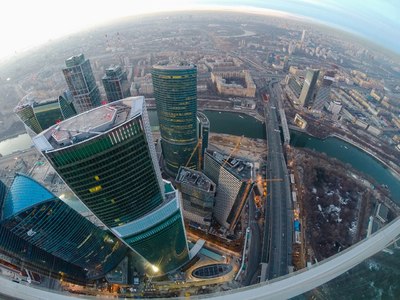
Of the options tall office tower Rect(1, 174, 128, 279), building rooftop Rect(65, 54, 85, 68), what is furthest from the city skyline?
building rooftop Rect(65, 54, 85, 68)

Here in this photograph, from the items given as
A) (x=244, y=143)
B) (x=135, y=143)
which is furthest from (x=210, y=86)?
(x=135, y=143)

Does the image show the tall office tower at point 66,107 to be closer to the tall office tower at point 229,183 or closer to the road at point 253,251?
the tall office tower at point 229,183

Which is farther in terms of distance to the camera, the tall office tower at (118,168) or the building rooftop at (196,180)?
the building rooftop at (196,180)

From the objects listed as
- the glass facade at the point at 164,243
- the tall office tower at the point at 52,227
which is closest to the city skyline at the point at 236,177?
the glass facade at the point at 164,243

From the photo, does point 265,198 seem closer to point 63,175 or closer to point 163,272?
point 163,272

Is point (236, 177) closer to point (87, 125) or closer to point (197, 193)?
point (197, 193)

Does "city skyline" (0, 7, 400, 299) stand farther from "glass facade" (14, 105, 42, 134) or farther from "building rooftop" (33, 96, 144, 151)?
"glass facade" (14, 105, 42, 134)

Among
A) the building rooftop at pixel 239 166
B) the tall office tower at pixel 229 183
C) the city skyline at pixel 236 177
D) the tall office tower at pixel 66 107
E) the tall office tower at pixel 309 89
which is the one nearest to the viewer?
the city skyline at pixel 236 177
